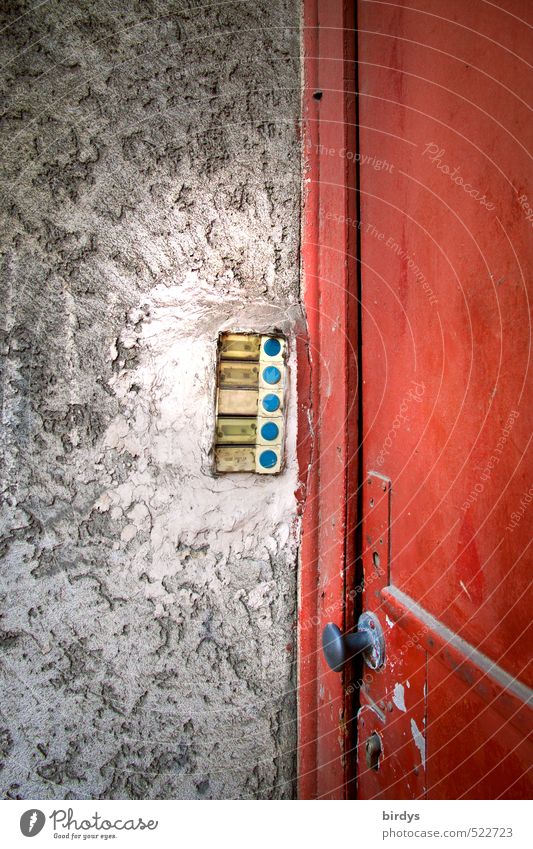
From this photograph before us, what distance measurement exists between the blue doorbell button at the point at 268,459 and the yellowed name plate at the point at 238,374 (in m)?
0.11

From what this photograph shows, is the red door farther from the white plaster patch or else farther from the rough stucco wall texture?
the rough stucco wall texture

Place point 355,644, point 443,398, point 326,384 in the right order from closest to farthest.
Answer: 1. point 443,398
2. point 355,644
3. point 326,384

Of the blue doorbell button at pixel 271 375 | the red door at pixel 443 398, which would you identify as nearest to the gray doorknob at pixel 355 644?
the red door at pixel 443 398

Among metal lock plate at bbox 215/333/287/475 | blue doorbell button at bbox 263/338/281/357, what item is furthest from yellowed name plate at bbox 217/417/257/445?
blue doorbell button at bbox 263/338/281/357

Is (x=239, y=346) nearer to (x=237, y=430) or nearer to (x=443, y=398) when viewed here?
(x=237, y=430)

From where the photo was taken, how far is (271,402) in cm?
77

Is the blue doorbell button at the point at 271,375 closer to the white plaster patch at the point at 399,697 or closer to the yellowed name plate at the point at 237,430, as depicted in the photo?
the yellowed name plate at the point at 237,430

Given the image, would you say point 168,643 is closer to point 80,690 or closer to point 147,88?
point 80,690

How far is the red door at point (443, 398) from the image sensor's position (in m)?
0.47

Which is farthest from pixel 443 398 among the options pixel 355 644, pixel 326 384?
pixel 355 644

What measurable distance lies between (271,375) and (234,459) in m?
0.14

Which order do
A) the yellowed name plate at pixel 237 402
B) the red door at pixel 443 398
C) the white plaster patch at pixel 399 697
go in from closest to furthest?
the red door at pixel 443 398
the white plaster patch at pixel 399 697
the yellowed name plate at pixel 237 402

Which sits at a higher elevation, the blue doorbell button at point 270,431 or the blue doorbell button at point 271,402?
the blue doorbell button at point 271,402
